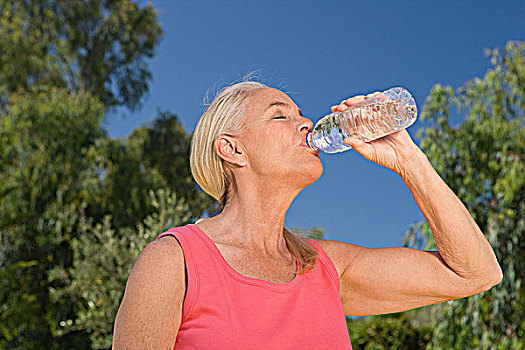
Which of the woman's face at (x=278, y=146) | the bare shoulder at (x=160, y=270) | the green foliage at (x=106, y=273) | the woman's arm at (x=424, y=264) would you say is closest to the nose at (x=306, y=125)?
the woman's face at (x=278, y=146)

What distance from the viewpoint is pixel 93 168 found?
9.91 meters

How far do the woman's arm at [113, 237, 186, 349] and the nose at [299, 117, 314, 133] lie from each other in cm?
44

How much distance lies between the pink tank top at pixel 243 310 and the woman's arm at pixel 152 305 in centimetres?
3

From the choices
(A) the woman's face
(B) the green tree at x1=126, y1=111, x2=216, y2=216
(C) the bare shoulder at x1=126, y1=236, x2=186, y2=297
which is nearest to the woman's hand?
(A) the woman's face

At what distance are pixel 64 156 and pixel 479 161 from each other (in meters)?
7.21

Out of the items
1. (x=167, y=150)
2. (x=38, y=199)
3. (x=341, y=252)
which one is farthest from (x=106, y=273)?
(x=341, y=252)

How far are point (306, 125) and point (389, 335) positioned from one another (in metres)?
6.57

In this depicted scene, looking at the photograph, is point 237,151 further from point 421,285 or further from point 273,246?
point 421,285

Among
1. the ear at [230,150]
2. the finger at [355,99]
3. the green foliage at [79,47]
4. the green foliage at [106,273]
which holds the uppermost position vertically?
the green foliage at [79,47]

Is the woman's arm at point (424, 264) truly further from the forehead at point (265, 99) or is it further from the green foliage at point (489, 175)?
the green foliage at point (489, 175)

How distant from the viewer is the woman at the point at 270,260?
1064 mm

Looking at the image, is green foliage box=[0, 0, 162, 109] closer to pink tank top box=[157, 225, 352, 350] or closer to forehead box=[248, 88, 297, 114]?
forehead box=[248, 88, 297, 114]

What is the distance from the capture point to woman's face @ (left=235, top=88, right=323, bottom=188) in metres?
1.27

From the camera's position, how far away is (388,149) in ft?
4.52
